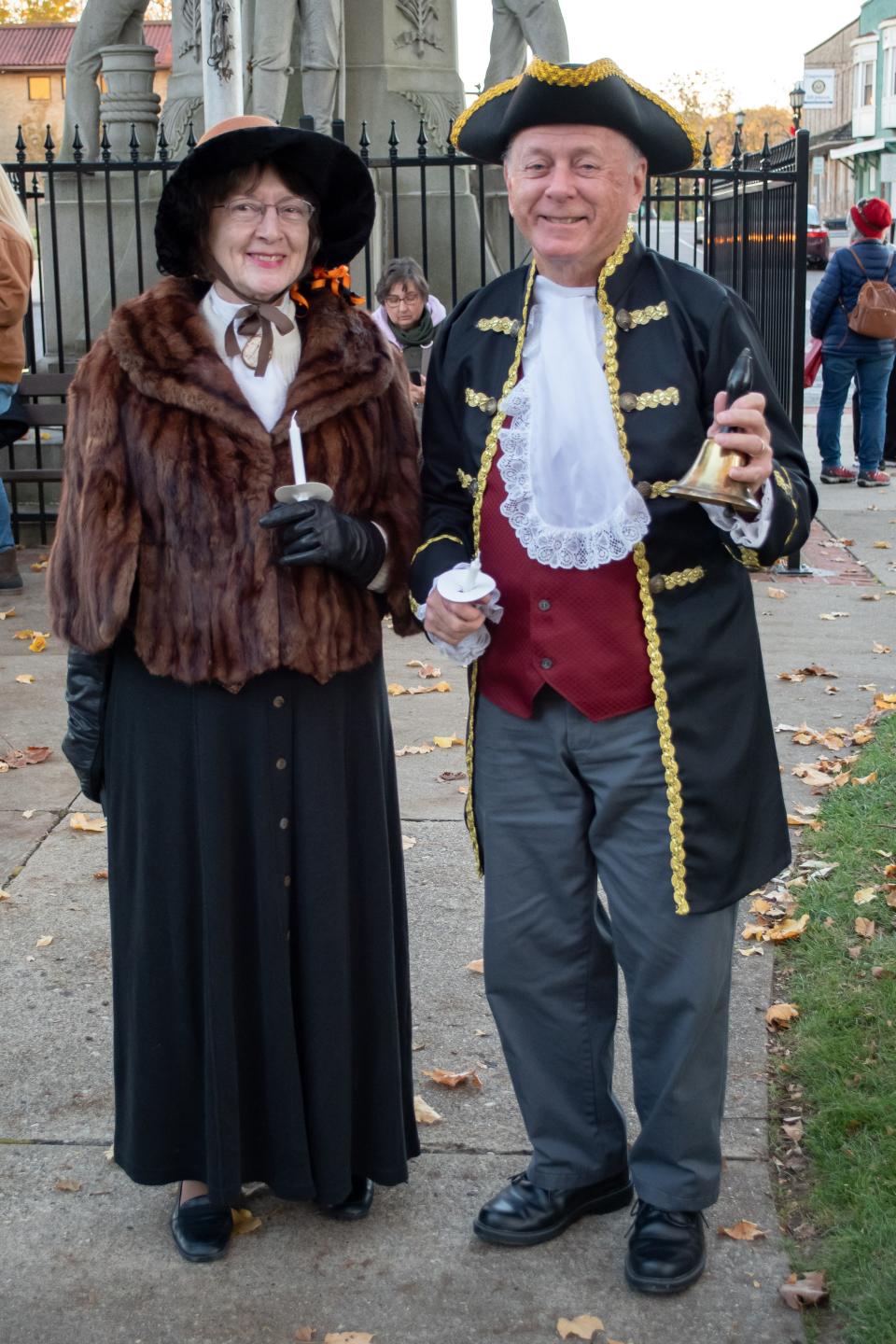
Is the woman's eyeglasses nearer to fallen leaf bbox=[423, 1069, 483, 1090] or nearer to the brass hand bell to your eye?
the brass hand bell

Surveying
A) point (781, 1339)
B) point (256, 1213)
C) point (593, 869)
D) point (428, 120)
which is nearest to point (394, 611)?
point (593, 869)

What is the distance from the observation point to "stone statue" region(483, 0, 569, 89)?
11297mm

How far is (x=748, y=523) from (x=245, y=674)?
0.92 m

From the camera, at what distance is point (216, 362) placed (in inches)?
113

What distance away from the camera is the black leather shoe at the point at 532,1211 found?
306cm

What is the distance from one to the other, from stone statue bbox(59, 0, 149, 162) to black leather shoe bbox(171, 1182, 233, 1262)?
31.0ft

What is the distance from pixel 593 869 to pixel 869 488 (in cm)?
964

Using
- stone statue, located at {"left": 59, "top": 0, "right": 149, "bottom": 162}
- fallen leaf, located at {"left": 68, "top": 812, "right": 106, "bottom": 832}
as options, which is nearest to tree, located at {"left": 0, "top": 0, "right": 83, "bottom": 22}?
stone statue, located at {"left": 59, "top": 0, "right": 149, "bottom": 162}

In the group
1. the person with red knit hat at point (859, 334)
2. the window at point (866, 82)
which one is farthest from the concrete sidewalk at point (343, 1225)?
the window at point (866, 82)

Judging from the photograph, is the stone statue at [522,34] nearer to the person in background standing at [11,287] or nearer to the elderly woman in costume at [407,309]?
the elderly woman in costume at [407,309]

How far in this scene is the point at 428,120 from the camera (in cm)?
1133

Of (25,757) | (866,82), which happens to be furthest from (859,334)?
(866,82)

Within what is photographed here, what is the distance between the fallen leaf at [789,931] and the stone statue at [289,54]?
23.2 ft

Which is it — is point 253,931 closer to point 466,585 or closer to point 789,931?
point 466,585
